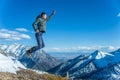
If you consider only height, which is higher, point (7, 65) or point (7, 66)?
point (7, 65)

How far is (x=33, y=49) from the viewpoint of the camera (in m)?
21.0

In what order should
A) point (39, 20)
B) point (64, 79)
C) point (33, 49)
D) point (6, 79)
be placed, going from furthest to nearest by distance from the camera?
point (64, 79)
point (6, 79)
point (33, 49)
point (39, 20)

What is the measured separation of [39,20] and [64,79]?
4841cm

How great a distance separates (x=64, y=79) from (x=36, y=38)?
46839 millimetres

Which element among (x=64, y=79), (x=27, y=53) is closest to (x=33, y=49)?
(x=27, y=53)

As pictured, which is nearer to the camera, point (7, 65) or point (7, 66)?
point (7, 66)

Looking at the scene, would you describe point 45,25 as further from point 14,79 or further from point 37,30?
point 14,79

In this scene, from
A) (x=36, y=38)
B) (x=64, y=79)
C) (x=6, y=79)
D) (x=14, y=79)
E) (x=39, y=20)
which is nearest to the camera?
(x=39, y=20)

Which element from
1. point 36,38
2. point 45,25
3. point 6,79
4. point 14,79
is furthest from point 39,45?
point 14,79

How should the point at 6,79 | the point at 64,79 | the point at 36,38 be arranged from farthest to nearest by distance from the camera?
the point at 64,79, the point at 6,79, the point at 36,38

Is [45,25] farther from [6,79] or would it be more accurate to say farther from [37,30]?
[6,79]

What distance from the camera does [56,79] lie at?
67062mm

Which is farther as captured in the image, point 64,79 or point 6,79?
point 64,79

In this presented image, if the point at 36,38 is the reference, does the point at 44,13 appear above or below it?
above
